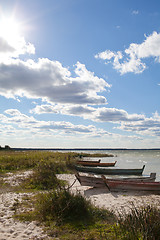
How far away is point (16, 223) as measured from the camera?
22.5 feet

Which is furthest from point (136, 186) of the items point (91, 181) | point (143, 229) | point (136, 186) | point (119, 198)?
point (143, 229)

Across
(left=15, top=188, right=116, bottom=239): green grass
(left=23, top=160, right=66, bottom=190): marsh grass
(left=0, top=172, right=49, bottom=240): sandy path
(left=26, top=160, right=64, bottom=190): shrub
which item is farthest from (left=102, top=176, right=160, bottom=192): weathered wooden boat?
(left=0, top=172, right=49, bottom=240): sandy path

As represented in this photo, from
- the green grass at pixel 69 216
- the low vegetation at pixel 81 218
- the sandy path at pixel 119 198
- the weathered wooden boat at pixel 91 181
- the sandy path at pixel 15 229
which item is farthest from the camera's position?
the weathered wooden boat at pixel 91 181

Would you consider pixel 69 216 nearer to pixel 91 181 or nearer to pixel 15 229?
pixel 15 229

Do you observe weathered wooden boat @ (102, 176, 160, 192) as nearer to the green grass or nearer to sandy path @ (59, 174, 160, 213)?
sandy path @ (59, 174, 160, 213)

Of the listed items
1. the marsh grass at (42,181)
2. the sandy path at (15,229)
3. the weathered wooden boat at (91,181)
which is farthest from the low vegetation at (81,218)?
the weathered wooden boat at (91,181)

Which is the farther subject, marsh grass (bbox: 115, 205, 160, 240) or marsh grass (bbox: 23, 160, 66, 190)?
marsh grass (bbox: 23, 160, 66, 190)

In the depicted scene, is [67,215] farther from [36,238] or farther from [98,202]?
[98,202]

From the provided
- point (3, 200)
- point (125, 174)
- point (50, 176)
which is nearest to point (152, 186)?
point (50, 176)

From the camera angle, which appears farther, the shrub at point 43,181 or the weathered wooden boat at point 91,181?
the weathered wooden boat at point 91,181

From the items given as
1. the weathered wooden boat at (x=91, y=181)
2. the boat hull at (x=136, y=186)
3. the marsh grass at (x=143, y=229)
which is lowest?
the boat hull at (x=136, y=186)

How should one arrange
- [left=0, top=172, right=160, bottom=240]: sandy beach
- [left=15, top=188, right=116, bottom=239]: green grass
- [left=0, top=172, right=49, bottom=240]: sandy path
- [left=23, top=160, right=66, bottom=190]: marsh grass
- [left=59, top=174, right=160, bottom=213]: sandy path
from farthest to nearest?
[left=23, top=160, right=66, bottom=190]: marsh grass, [left=59, top=174, right=160, bottom=213]: sandy path, [left=15, top=188, right=116, bottom=239]: green grass, [left=0, top=172, right=160, bottom=240]: sandy beach, [left=0, top=172, right=49, bottom=240]: sandy path

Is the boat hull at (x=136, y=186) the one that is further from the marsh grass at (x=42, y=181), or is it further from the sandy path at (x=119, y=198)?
the marsh grass at (x=42, y=181)

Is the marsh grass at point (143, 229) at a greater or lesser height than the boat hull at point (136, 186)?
greater
